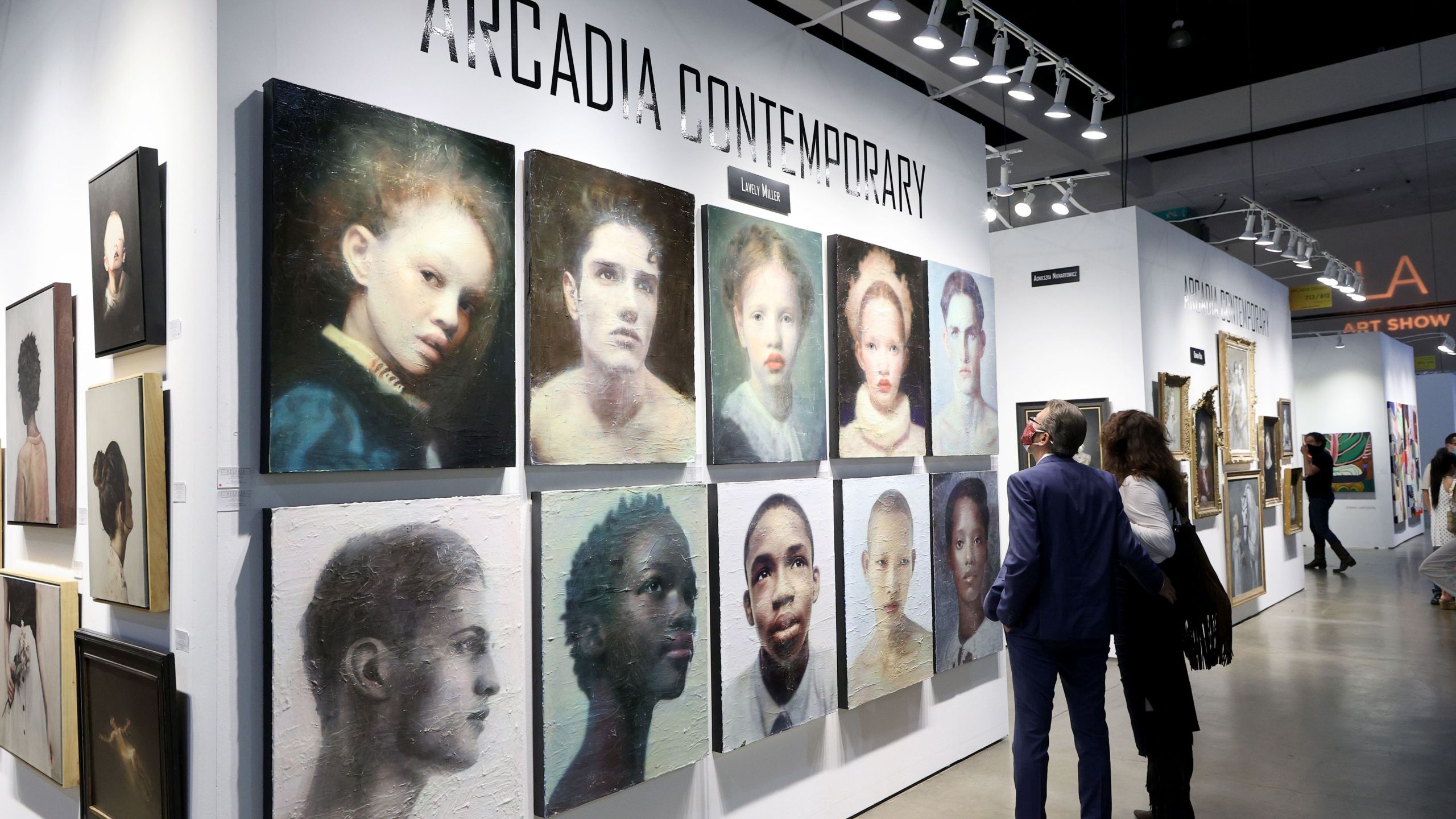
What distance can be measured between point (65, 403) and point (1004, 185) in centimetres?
736

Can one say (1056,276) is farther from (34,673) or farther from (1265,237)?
(34,673)

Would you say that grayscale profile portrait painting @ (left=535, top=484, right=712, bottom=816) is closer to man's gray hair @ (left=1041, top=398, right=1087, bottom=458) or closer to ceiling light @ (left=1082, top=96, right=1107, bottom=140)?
man's gray hair @ (left=1041, top=398, right=1087, bottom=458)

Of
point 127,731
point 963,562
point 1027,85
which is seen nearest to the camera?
point 127,731

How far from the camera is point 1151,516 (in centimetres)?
373

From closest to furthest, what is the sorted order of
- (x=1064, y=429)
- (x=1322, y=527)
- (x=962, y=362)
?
(x=1064, y=429)
(x=962, y=362)
(x=1322, y=527)

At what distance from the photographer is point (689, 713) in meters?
3.38

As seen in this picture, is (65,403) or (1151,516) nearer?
(65,403)

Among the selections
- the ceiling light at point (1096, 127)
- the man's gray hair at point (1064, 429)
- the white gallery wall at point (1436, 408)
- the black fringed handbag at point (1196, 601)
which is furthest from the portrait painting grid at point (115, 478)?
the white gallery wall at point (1436, 408)

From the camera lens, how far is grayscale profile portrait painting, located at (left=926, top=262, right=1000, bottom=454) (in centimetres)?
486

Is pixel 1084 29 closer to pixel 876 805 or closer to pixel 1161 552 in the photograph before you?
pixel 1161 552

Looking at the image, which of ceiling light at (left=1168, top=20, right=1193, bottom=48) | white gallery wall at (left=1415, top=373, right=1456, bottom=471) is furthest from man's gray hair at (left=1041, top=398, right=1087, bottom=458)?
white gallery wall at (left=1415, top=373, right=1456, bottom=471)

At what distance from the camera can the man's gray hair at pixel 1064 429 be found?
11.6ft

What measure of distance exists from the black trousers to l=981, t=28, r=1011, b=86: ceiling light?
9.38 meters

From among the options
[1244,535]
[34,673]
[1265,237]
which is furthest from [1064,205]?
[34,673]
